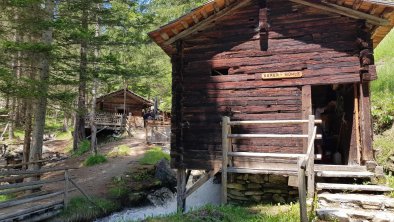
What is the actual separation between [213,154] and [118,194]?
606 centimetres

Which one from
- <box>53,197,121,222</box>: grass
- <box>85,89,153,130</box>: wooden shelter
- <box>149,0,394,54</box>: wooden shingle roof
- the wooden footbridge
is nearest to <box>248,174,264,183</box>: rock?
<box>149,0,394,54</box>: wooden shingle roof

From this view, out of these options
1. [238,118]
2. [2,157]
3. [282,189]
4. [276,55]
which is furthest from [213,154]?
[2,157]

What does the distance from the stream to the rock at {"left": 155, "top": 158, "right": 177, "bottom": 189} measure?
797 millimetres

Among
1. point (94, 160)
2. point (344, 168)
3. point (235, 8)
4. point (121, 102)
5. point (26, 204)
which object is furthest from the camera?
point (121, 102)

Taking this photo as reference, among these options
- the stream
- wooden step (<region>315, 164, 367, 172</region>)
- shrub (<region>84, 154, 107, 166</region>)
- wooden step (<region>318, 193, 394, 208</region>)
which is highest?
wooden step (<region>315, 164, 367, 172</region>)

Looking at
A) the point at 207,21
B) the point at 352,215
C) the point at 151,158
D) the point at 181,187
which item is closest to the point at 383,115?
the point at 207,21

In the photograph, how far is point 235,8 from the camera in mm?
11078

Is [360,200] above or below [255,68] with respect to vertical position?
below

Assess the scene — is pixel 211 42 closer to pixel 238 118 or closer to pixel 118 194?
pixel 238 118

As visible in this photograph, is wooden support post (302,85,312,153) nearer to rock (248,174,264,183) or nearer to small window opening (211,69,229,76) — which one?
rock (248,174,264,183)

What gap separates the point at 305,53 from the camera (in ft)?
33.9

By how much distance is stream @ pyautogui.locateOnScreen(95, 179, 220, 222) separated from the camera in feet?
43.7

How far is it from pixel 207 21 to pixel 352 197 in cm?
697

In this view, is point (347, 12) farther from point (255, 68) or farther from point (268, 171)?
point (268, 171)
